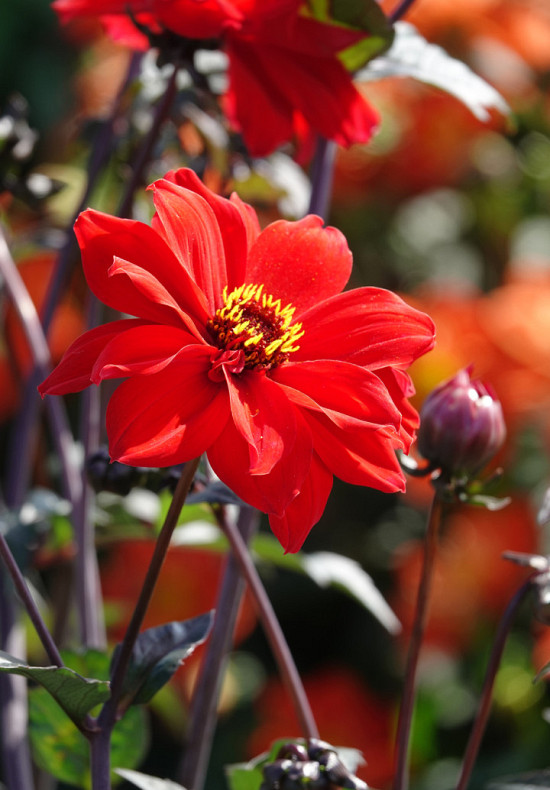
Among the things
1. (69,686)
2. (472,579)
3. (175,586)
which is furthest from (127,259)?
(472,579)

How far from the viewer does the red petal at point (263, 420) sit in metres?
0.29

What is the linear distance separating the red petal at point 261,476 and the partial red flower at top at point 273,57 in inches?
7.2

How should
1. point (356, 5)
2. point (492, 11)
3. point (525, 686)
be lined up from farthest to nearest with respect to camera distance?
point (492, 11)
point (525, 686)
point (356, 5)

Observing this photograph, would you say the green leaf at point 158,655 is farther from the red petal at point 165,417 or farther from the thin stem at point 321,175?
the thin stem at point 321,175

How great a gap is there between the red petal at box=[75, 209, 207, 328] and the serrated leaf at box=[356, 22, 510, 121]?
212mm

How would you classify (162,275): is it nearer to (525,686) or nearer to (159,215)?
(159,215)

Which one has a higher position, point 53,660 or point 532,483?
point 53,660

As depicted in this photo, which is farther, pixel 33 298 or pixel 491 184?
pixel 491 184

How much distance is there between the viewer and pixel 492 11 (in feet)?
3.26

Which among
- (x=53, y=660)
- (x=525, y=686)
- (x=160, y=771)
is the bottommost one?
(x=160, y=771)

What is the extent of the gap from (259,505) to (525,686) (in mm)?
544

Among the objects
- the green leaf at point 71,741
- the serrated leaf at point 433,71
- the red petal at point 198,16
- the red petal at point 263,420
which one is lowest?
the green leaf at point 71,741

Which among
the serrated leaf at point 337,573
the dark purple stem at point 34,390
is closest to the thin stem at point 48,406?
the dark purple stem at point 34,390

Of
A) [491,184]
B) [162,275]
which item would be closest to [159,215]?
[162,275]
